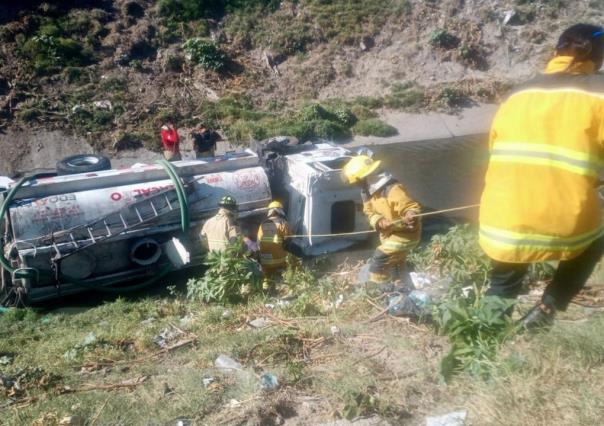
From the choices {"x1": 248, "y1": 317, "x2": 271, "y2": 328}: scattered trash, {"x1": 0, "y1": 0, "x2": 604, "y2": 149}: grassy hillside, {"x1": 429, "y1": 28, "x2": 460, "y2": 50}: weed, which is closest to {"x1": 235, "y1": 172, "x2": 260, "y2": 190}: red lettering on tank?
{"x1": 248, "y1": 317, "x2": 271, "y2": 328}: scattered trash

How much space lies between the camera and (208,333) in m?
4.76

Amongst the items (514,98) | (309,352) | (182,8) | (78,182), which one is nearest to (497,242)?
(514,98)

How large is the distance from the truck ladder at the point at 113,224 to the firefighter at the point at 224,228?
28.0 inches

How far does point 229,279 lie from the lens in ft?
18.7

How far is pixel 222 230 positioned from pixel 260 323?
1.93 metres

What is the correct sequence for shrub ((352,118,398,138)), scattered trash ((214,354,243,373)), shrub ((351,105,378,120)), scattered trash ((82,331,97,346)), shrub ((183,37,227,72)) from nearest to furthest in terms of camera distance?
scattered trash ((214,354,243,373)), scattered trash ((82,331,97,346)), shrub ((352,118,398,138)), shrub ((351,105,378,120)), shrub ((183,37,227,72))

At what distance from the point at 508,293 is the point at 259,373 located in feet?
5.15

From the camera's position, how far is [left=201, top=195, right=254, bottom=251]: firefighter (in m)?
6.46

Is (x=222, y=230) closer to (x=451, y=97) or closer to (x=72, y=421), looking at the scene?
(x=72, y=421)

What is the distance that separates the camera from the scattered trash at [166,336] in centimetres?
471

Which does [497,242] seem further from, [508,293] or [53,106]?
[53,106]

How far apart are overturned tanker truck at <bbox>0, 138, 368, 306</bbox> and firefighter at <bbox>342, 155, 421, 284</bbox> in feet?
5.60

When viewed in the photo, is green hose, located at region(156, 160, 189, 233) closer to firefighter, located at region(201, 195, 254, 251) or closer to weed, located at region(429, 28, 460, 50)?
firefighter, located at region(201, 195, 254, 251)

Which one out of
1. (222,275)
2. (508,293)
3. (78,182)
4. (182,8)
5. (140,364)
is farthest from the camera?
(182,8)
